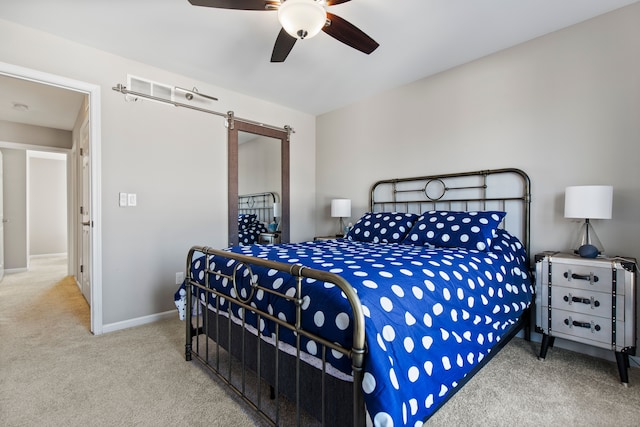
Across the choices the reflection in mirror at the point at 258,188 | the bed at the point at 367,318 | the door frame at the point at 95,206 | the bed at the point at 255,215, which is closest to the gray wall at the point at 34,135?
the door frame at the point at 95,206

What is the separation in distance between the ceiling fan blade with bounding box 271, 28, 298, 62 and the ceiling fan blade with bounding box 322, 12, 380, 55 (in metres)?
0.27

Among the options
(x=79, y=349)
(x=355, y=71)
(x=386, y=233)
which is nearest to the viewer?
(x=79, y=349)

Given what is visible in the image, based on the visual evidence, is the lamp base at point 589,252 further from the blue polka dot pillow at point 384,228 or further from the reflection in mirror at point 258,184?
the reflection in mirror at point 258,184

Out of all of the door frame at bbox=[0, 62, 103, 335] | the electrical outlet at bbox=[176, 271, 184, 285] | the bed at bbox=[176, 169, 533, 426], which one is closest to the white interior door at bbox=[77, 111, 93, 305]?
the door frame at bbox=[0, 62, 103, 335]

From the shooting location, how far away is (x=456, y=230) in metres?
2.40

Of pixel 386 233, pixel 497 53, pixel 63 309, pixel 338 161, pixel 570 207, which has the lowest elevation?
pixel 63 309

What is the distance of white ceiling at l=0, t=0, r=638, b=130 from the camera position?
2.10 meters

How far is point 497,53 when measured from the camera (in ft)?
8.83

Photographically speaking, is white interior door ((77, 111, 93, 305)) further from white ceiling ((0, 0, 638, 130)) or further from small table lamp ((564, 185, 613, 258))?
small table lamp ((564, 185, 613, 258))

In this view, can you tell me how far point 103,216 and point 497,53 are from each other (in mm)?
3792

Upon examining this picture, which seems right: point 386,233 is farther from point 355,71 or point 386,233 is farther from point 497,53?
point 497,53

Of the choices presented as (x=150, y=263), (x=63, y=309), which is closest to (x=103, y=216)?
(x=150, y=263)

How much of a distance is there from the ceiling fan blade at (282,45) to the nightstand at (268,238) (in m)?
2.18

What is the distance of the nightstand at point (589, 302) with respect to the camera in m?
1.82
